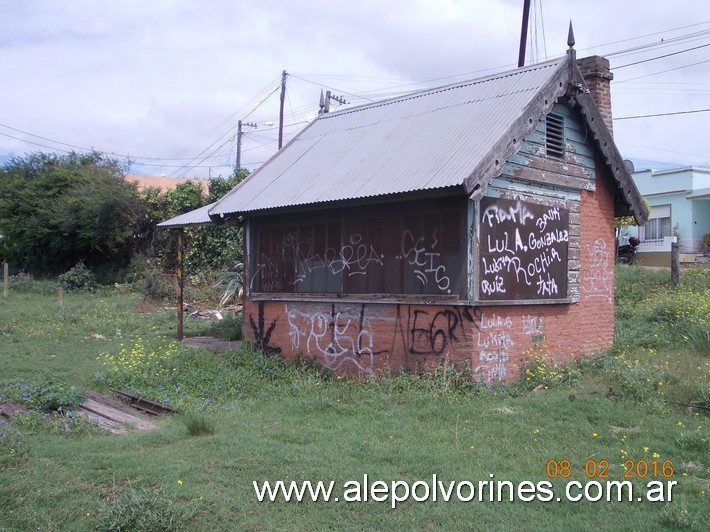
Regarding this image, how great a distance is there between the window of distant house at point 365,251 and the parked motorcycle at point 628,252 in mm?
21012

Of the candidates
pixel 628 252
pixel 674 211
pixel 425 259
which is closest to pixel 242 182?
pixel 425 259

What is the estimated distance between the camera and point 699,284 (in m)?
19.0

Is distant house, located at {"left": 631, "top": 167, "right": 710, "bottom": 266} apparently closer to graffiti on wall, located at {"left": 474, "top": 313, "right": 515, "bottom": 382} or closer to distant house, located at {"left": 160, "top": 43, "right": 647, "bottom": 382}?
distant house, located at {"left": 160, "top": 43, "right": 647, "bottom": 382}

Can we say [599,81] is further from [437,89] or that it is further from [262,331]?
[262,331]

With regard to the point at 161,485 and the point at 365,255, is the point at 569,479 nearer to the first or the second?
the point at 161,485

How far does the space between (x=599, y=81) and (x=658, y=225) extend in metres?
21.6

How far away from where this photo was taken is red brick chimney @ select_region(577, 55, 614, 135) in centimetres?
1385

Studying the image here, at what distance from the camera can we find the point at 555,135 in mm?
11609

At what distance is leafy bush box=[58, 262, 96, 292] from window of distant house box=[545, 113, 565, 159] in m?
23.4

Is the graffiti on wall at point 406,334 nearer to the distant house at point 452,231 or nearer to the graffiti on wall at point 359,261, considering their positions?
the distant house at point 452,231

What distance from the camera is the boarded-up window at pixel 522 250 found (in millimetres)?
10188

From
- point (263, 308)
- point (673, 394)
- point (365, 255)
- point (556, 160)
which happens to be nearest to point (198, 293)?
point (263, 308)

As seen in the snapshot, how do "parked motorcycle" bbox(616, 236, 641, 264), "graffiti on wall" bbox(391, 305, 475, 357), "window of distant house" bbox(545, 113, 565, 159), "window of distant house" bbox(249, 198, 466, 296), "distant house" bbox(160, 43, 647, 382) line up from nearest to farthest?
"graffiti on wall" bbox(391, 305, 475, 357)
"distant house" bbox(160, 43, 647, 382)
"window of distant house" bbox(249, 198, 466, 296)
"window of distant house" bbox(545, 113, 565, 159)
"parked motorcycle" bbox(616, 236, 641, 264)

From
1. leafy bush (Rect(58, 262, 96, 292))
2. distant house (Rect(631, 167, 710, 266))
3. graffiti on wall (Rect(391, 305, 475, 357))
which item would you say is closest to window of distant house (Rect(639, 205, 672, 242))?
distant house (Rect(631, 167, 710, 266))
